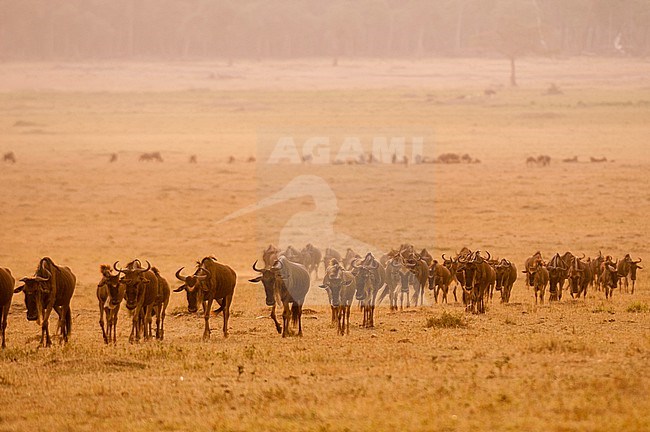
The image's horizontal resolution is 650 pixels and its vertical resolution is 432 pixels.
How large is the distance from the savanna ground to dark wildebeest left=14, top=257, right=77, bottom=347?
55 cm

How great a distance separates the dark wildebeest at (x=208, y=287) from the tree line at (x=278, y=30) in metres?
134

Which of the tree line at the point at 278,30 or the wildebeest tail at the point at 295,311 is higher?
the tree line at the point at 278,30

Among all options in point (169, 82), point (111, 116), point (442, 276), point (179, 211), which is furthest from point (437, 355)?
point (169, 82)

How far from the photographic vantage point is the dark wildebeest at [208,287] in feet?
59.4

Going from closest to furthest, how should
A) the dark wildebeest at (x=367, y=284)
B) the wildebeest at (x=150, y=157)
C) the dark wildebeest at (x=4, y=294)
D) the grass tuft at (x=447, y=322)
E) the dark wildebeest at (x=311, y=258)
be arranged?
the dark wildebeest at (x=4, y=294) → the grass tuft at (x=447, y=322) → the dark wildebeest at (x=367, y=284) → the dark wildebeest at (x=311, y=258) → the wildebeest at (x=150, y=157)

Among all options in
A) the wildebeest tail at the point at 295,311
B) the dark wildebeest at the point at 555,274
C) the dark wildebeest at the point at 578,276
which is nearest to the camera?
the wildebeest tail at the point at 295,311

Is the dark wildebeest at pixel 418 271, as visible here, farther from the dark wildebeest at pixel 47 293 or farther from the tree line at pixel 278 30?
the tree line at pixel 278 30

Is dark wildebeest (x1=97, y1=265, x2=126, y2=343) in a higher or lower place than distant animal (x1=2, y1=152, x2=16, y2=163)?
lower

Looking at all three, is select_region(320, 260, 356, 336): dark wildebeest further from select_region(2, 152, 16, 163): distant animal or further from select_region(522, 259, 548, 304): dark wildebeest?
select_region(2, 152, 16, 163): distant animal

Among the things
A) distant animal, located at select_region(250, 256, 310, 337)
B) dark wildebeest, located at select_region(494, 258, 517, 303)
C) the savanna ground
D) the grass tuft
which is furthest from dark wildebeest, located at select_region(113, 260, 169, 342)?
dark wildebeest, located at select_region(494, 258, 517, 303)

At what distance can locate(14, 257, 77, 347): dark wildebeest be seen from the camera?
16.8 meters

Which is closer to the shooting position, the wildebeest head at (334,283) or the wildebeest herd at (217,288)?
the wildebeest herd at (217,288)

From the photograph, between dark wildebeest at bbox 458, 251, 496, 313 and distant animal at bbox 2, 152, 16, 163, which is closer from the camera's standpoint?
dark wildebeest at bbox 458, 251, 496, 313

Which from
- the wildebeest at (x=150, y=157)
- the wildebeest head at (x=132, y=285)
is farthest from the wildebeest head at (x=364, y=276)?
the wildebeest at (x=150, y=157)
